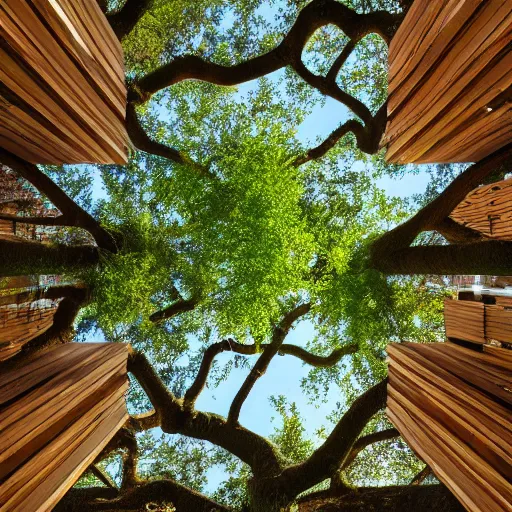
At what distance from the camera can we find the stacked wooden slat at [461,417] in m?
1.57

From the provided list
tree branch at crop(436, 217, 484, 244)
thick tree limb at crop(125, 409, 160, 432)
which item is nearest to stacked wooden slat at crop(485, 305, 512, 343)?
tree branch at crop(436, 217, 484, 244)

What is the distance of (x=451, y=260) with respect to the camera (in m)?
3.49

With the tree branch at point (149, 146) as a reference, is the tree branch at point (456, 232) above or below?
below

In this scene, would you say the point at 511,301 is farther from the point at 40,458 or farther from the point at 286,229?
the point at 286,229

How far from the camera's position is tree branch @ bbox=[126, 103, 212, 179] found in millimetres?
5020

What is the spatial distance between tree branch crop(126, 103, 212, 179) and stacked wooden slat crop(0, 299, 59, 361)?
2260 millimetres

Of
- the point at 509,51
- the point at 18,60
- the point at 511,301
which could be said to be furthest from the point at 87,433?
the point at 509,51

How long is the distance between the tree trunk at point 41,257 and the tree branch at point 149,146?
1.40 metres

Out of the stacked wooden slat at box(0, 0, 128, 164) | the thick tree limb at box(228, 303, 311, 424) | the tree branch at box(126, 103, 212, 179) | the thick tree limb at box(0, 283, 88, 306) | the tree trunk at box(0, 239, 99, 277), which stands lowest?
the thick tree limb at box(228, 303, 311, 424)

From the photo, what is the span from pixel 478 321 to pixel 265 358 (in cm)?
362

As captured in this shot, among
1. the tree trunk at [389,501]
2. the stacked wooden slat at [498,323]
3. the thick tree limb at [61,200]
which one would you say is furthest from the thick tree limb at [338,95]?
the tree trunk at [389,501]

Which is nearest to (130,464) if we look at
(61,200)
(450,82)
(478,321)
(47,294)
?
(47,294)

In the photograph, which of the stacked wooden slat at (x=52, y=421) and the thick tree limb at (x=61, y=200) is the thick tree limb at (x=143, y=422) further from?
the stacked wooden slat at (x=52, y=421)

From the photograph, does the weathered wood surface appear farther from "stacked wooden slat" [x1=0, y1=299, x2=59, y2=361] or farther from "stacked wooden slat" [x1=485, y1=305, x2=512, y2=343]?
"stacked wooden slat" [x1=0, y1=299, x2=59, y2=361]
